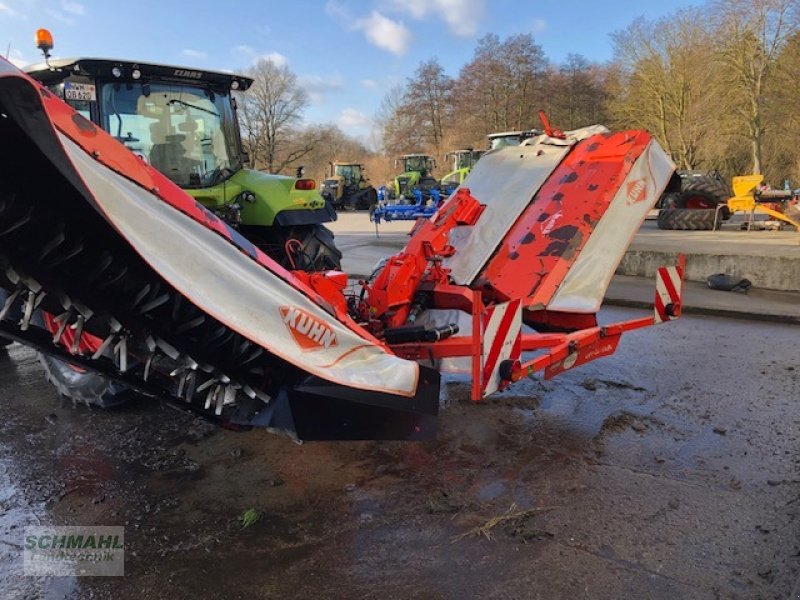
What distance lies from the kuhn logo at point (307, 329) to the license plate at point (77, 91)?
2.79m

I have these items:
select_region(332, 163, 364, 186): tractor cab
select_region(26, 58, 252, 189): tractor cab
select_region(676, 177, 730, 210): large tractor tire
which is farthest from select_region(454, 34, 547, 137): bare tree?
select_region(26, 58, 252, 189): tractor cab

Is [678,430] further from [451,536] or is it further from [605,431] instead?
[451,536]

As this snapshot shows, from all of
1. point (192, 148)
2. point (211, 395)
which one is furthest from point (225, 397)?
point (192, 148)

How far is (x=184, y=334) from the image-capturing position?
2.19 meters

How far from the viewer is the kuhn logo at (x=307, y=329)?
6.86 ft

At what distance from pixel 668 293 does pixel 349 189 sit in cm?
2830

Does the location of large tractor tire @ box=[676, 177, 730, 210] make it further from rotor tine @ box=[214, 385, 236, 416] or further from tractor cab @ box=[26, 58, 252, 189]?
rotor tine @ box=[214, 385, 236, 416]

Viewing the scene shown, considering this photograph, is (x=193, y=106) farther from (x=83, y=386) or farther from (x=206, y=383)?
(x=206, y=383)

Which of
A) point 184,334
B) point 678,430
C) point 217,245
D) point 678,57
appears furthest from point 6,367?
point 678,57

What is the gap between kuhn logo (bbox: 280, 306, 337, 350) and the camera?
6.86 ft

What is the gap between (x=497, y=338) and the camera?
2908 millimetres

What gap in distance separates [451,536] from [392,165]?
46551mm

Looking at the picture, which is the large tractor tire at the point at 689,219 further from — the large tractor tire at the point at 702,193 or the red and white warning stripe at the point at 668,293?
the red and white warning stripe at the point at 668,293

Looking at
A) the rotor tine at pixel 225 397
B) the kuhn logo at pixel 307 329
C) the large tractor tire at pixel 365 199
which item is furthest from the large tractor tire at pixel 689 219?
the large tractor tire at pixel 365 199
